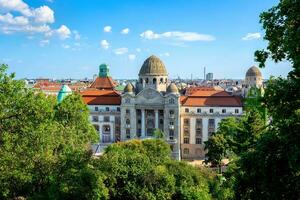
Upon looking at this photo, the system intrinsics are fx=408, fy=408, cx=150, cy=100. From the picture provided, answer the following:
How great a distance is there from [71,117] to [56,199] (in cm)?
2649

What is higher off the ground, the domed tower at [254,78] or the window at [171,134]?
the domed tower at [254,78]

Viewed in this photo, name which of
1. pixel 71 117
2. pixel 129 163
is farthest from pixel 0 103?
pixel 71 117

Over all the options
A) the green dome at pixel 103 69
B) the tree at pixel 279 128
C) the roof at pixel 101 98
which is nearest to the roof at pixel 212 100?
the roof at pixel 101 98

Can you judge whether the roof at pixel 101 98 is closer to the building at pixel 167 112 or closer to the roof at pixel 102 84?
the building at pixel 167 112

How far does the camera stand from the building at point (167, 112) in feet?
256

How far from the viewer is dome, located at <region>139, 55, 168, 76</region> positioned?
80.4 meters

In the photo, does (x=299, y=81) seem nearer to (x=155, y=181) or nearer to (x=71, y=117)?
(x=155, y=181)

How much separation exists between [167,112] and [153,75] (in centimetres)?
791

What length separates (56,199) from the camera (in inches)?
1114

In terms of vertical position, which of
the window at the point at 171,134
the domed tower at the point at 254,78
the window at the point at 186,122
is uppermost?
the domed tower at the point at 254,78

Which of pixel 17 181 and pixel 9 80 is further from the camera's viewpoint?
pixel 17 181

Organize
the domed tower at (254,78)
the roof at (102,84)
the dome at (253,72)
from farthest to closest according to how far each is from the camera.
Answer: the roof at (102,84) < the dome at (253,72) < the domed tower at (254,78)

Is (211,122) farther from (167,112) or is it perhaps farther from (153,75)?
(153,75)

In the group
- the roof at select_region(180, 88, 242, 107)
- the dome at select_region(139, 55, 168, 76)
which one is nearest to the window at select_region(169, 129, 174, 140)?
the roof at select_region(180, 88, 242, 107)
